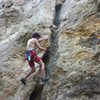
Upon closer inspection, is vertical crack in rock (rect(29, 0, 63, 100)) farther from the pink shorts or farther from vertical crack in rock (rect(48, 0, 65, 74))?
the pink shorts

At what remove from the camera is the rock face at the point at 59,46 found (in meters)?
16.1

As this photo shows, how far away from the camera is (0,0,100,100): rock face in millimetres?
16078

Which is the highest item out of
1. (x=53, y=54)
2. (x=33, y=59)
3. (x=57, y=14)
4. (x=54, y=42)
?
(x=57, y=14)

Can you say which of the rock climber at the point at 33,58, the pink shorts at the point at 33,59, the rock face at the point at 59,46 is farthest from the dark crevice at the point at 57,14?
the pink shorts at the point at 33,59

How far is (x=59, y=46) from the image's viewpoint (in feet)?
61.1

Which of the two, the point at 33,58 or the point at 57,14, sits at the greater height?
the point at 57,14

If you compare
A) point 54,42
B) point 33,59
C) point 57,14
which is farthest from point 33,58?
point 57,14

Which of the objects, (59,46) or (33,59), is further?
(59,46)

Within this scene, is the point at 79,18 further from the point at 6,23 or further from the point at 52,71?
the point at 6,23

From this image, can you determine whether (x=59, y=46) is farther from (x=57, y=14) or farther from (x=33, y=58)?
(x=57, y=14)

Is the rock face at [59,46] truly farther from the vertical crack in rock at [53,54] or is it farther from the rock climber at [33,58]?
the rock climber at [33,58]

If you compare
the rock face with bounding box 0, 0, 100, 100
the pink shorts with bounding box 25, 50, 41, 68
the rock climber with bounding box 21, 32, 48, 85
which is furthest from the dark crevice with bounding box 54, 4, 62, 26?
the pink shorts with bounding box 25, 50, 41, 68

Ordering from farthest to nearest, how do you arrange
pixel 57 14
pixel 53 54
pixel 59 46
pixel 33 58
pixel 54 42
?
pixel 57 14 < pixel 54 42 < pixel 53 54 < pixel 59 46 < pixel 33 58

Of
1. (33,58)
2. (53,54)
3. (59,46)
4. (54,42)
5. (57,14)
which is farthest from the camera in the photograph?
(57,14)
